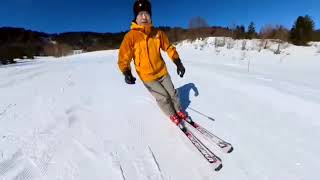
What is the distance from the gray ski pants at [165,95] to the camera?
412cm

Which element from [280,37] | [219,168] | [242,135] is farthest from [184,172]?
[280,37]

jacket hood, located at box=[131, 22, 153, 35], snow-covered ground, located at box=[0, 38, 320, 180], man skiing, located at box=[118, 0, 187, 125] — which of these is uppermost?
jacket hood, located at box=[131, 22, 153, 35]

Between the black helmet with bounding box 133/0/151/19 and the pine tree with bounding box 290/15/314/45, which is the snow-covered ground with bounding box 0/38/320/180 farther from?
the pine tree with bounding box 290/15/314/45

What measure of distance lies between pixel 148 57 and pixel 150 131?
3.24 feet

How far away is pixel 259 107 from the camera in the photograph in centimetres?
446

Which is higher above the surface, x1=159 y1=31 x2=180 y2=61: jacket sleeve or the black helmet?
the black helmet

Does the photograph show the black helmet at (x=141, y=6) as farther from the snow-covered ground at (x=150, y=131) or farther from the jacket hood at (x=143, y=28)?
the snow-covered ground at (x=150, y=131)

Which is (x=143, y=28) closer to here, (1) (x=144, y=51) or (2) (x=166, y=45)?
(1) (x=144, y=51)

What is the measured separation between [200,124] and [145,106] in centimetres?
108

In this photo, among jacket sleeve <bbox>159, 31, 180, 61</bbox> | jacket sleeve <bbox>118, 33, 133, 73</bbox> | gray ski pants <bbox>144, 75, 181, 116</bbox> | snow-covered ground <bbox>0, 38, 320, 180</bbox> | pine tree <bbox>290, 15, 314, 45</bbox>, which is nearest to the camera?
snow-covered ground <bbox>0, 38, 320, 180</bbox>

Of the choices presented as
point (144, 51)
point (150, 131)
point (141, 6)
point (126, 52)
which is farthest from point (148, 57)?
point (150, 131)

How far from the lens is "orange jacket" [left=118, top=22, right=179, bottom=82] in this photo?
4.02 metres

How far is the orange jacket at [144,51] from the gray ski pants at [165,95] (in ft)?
0.27

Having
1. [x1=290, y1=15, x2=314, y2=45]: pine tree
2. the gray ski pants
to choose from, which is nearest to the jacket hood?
the gray ski pants
